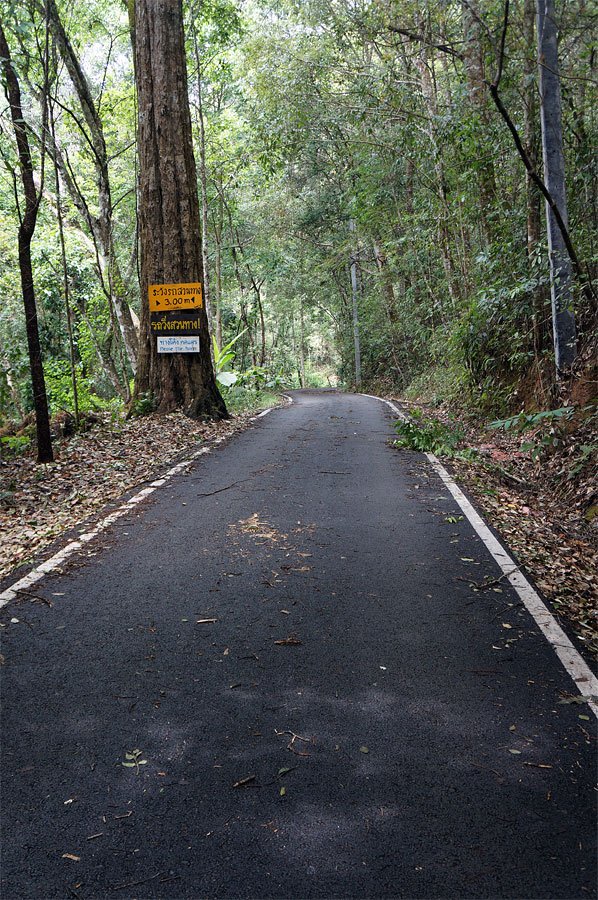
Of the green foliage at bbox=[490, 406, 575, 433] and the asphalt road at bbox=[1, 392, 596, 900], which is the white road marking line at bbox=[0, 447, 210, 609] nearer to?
the asphalt road at bbox=[1, 392, 596, 900]

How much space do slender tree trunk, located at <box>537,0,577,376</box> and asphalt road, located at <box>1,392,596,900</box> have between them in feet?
15.0

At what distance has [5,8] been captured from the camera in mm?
10969

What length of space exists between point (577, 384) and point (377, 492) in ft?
10.7

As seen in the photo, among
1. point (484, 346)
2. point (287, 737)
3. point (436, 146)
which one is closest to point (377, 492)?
point (287, 737)

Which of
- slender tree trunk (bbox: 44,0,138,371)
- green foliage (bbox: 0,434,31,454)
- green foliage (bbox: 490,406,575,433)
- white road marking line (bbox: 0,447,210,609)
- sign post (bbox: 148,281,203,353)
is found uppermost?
slender tree trunk (bbox: 44,0,138,371)

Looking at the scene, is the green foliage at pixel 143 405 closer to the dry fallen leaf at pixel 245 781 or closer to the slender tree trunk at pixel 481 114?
the slender tree trunk at pixel 481 114

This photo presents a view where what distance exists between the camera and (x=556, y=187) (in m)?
8.67

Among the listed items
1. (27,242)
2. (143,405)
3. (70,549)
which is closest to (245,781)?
(70,549)

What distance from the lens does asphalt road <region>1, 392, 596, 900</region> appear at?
2352mm

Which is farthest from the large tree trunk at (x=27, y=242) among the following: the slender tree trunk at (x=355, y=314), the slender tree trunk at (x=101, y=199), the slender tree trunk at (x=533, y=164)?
the slender tree trunk at (x=355, y=314)

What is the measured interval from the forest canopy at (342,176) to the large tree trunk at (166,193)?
712 mm

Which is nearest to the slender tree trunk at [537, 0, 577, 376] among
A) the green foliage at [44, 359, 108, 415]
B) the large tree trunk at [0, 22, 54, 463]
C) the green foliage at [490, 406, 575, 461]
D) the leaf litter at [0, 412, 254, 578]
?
the green foliage at [490, 406, 575, 461]

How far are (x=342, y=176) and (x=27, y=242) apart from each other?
21.0 metres

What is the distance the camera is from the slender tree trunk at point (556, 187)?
27.8ft
